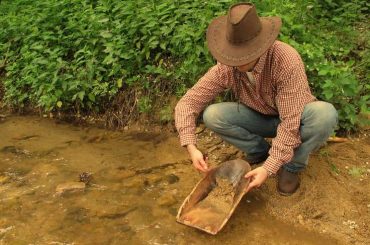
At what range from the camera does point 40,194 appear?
11.8 ft

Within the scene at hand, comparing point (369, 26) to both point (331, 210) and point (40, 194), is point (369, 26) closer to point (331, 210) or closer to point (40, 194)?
point (331, 210)

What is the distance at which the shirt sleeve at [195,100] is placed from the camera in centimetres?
312

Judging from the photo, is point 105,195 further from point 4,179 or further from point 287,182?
point 287,182

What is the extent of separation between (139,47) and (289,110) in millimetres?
2470

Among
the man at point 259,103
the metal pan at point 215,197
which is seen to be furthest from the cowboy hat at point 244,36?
the metal pan at point 215,197

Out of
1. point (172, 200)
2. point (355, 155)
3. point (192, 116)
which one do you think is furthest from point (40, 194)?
point (355, 155)

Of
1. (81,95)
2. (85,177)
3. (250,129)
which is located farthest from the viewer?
(81,95)

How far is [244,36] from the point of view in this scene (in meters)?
2.65

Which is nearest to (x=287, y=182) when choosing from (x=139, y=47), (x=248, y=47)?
(x=248, y=47)

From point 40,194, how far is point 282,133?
2.03 meters

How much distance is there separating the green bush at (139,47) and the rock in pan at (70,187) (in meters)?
1.35

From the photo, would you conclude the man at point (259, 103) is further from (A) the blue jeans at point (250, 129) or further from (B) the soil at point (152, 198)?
(B) the soil at point (152, 198)

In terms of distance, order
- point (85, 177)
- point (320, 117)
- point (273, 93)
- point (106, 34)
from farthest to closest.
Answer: point (106, 34), point (85, 177), point (273, 93), point (320, 117)

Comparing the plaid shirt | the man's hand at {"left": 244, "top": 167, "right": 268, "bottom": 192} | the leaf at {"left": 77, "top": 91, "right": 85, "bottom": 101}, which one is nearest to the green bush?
the leaf at {"left": 77, "top": 91, "right": 85, "bottom": 101}
